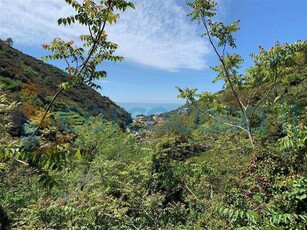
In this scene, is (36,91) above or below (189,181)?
above

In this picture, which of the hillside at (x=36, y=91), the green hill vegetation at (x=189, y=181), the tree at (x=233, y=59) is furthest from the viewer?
the hillside at (x=36, y=91)

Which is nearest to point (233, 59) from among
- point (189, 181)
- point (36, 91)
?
point (189, 181)

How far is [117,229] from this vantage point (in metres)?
5.49

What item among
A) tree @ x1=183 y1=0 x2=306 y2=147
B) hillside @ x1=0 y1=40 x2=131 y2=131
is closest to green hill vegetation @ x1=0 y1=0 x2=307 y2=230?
tree @ x1=183 y1=0 x2=306 y2=147

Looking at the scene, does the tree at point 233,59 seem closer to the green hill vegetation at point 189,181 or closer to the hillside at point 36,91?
the green hill vegetation at point 189,181

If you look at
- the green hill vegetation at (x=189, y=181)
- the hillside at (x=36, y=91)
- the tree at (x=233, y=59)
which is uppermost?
the hillside at (x=36, y=91)

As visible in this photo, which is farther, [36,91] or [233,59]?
[36,91]

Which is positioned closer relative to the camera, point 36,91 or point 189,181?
point 189,181

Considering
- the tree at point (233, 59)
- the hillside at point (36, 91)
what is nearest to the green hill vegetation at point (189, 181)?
the tree at point (233, 59)

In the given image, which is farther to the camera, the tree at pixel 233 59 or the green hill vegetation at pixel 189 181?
the tree at pixel 233 59

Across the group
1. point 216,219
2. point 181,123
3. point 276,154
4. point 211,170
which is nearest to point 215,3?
point 211,170

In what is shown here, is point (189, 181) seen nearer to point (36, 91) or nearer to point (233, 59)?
point (233, 59)

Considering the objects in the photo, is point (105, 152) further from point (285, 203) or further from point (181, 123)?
point (285, 203)

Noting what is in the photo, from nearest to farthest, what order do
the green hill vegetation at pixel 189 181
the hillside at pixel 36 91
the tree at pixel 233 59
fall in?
the green hill vegetation at pixel 189 181, the tree at pixel 233 59, the hillside at pixel 36 91
